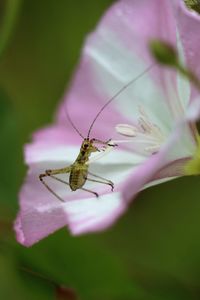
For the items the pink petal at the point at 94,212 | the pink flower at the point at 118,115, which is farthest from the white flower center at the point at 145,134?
the pink petal at the point at 94,212

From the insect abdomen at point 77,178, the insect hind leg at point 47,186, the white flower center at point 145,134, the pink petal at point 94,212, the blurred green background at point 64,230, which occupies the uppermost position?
the pink petal at point 94,212

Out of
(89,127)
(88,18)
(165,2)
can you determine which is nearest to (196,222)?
(88,18)

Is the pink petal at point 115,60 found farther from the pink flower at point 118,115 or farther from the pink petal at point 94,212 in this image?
the pink petal at point 94,212

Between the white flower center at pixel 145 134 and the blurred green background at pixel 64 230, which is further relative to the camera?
the blurred green background at pixel 64 230

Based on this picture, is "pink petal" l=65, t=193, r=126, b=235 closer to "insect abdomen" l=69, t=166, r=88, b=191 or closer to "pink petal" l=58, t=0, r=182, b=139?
"insect abdomen" l=69, t=166, r=88, b=191

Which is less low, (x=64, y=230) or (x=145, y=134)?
(x=145, y=134)

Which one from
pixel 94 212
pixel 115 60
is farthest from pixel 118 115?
pixel 94 212

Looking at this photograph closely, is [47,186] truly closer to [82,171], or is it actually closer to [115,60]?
[82,171]
